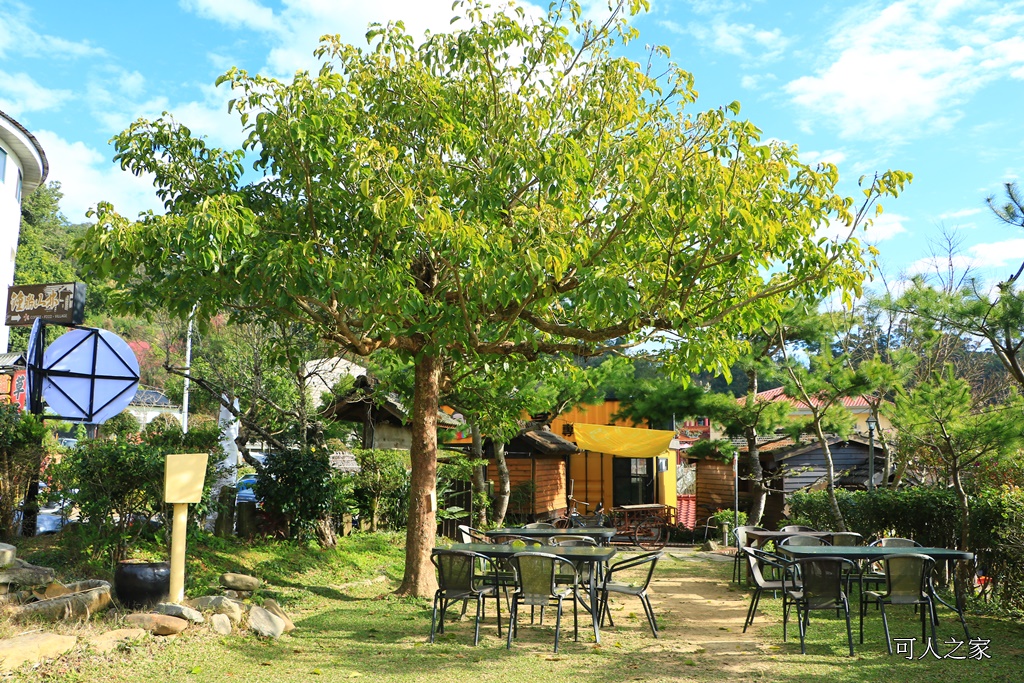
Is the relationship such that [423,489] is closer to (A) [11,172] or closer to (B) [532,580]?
(B) [532,580]

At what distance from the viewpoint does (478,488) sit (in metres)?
16.1

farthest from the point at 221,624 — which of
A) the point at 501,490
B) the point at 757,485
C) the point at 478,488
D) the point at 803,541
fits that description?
the point at 757,485

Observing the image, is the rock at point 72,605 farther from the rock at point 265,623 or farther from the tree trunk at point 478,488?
the tree trunk at point 478,488

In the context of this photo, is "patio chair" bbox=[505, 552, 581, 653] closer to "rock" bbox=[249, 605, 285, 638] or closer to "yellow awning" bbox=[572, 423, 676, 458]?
"rock" bbox=[249, 605, 285, 638]

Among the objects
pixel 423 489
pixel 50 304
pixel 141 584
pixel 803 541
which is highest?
pixel 50 304

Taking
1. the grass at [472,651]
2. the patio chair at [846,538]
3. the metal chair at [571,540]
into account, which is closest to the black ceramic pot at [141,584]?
the grass at [472,651]

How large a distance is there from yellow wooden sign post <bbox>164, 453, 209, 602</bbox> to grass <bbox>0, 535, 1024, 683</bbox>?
82cm

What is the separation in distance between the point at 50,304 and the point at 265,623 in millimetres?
5621

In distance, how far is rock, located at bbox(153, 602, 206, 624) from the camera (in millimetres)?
6902

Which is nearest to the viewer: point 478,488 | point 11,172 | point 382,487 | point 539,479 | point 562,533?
point 562,533

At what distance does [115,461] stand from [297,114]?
13.9 feet

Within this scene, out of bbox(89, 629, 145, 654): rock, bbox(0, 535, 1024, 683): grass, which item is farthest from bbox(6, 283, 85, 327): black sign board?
bbox(89, 629, 145, 654): rock

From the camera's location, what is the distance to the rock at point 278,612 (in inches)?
302

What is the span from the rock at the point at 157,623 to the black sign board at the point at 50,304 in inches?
190
